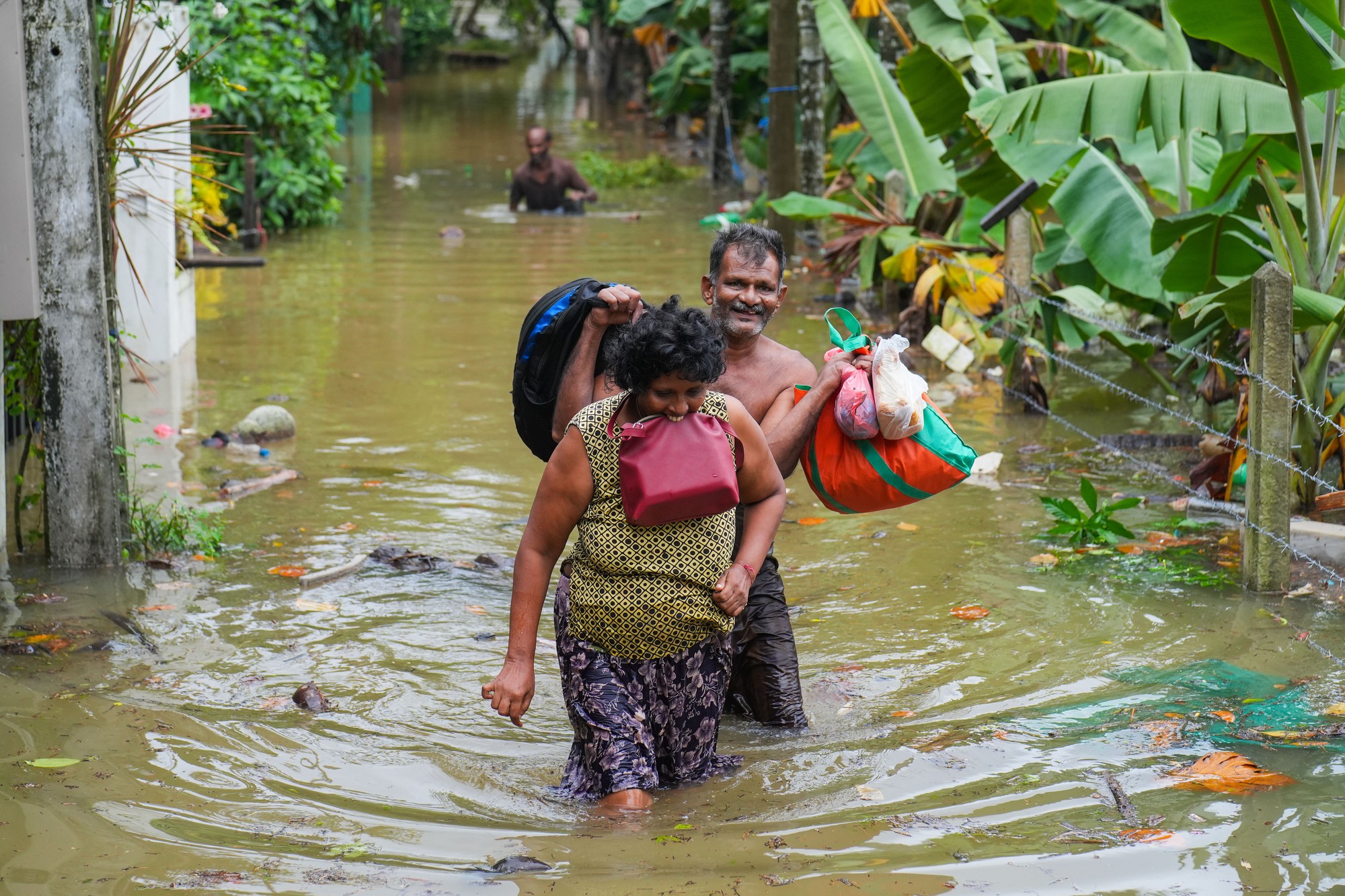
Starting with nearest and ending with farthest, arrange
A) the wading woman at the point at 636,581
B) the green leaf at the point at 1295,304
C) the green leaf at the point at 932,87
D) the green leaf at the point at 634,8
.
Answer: the wading woman at the point at 636,581
the green leaf at the point at 1295,304
the green leaf at the point at 932,87
the green leaf at the point at 634,8

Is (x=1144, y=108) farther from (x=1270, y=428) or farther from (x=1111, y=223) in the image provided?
(x=1270, y=428)

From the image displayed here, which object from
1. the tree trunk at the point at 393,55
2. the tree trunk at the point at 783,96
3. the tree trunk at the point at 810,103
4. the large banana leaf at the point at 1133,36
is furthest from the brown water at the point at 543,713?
the tree trunk at the point at 393,55

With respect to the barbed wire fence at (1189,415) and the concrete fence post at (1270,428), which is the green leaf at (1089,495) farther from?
the concrete fence post at (1270,428)

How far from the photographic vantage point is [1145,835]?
3.67 metres

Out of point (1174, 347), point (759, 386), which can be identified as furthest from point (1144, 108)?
point (759, 386)

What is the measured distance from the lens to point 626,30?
34094mm

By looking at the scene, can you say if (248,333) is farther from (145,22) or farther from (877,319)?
(877,319)

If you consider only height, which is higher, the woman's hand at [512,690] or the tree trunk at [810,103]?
the tree trunk at [810,103]

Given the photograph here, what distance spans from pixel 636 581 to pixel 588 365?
74 centimetres

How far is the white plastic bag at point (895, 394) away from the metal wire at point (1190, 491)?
6.42 ft

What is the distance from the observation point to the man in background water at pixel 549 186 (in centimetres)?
1725

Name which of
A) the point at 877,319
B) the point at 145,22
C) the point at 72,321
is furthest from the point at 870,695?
the point at 877,319

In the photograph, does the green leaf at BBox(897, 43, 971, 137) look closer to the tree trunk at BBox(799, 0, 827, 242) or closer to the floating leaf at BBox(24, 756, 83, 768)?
the tree trunk at BBox(799, 0, 827, 242)

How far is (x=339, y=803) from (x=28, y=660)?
65.9 inches
